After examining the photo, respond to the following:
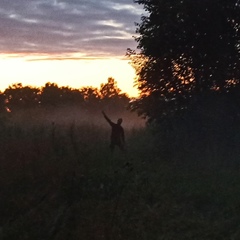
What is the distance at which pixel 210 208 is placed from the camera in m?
11.0

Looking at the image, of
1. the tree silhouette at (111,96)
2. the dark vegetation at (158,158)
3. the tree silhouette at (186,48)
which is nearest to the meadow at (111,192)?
the dark vegetation at (158,158)

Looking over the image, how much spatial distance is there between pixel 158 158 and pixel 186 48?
4785 mm

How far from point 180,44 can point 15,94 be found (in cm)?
6915

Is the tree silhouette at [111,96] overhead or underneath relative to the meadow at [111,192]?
overhead

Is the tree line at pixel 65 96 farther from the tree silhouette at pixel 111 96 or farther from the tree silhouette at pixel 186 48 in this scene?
the tree silhouette at pixel 186 48

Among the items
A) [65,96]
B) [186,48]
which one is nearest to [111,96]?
[65,96]

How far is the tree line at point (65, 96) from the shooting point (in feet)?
261

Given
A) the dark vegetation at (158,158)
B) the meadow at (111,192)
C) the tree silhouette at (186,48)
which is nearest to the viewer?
the meadow at (111,192)

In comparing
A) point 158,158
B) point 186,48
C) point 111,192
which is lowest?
point 111,192

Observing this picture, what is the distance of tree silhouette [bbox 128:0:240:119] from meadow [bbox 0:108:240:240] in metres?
2.74

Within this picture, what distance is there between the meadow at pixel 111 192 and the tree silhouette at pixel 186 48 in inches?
108

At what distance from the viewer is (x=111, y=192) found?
11531mm

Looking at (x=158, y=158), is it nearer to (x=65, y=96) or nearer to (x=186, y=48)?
(x=186, y=48)

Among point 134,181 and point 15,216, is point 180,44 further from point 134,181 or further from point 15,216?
point 15,216
